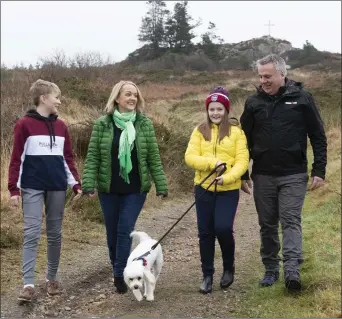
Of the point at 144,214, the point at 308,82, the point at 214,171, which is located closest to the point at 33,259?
the point at 214,171

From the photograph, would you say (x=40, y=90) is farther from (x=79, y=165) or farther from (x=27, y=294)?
(x=79, y=165)

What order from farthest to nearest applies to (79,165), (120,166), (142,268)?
(79,165) < (120,166) < (142,268)

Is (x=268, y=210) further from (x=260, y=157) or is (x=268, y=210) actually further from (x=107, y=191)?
(x=107, y=191)

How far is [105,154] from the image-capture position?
15.5 feet

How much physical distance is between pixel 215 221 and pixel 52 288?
5.23 feet

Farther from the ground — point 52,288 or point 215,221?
point 215,221

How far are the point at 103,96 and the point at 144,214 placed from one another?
6.46m

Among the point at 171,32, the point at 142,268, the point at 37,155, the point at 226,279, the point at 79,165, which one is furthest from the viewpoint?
the point at 171,32

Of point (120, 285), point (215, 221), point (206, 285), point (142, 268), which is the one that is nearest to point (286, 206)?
point (215, 221)

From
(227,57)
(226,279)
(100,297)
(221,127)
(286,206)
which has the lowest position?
(100,297)

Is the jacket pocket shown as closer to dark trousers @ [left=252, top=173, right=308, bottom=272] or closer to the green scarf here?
dark trousers @ [left=252, top=173, right=308, bottom=272]

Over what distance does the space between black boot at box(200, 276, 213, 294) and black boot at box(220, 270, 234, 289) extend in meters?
0.12

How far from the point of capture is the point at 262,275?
210 inches

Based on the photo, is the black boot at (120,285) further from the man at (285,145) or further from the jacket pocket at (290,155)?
the jacket pocket at (290,155)
